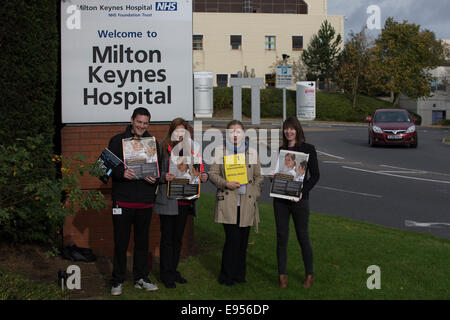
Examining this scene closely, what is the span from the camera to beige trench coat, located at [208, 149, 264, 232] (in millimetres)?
5758

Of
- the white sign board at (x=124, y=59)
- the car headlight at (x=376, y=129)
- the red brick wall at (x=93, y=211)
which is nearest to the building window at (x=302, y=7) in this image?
the car headlight at (x=376, y=129)

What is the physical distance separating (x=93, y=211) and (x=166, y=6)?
2.75m

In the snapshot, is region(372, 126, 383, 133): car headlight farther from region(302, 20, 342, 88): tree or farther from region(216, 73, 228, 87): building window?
region(216, 73, 228, 87): building window

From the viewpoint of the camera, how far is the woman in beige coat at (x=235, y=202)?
576 cm

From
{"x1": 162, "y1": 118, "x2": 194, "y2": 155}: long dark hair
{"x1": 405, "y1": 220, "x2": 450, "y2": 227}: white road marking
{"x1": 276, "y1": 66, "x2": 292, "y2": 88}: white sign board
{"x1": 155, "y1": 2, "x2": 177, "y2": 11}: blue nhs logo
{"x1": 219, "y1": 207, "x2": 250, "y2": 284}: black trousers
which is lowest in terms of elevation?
{"x1": 405, "y1": 220, "x2": 450, "y2": 227}: white road marking

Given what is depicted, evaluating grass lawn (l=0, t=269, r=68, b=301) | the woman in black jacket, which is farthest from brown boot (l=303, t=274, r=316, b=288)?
grass lawn (l=0, t=269, r=68, b=301)

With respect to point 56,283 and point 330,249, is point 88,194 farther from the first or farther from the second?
point 330,249

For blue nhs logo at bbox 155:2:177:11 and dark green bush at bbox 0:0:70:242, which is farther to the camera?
blue nhs logo at bbox 155:2:177:11

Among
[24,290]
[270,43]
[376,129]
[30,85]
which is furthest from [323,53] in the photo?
[24,290]

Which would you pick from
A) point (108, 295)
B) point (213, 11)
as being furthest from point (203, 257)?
point (213, 11)

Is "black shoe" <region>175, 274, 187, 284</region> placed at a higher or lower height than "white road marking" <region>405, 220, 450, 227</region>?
higher

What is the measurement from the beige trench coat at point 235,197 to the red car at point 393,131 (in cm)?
1943

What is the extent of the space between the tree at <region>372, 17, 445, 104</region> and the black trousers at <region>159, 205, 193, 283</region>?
51083mm

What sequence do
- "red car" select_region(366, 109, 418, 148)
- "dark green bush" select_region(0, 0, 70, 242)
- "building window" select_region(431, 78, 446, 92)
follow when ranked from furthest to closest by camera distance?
"building window" select_region(431, 78, 446, 92) < "red car" select_region(366, 109, 418, 148) < "dark green bush" select_region(0, 0, 70, 242)
